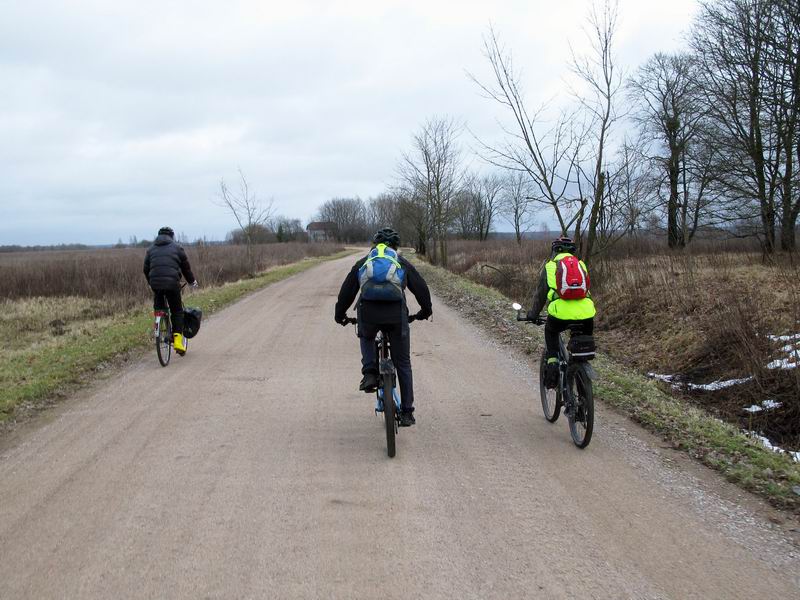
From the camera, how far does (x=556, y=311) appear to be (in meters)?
5.17

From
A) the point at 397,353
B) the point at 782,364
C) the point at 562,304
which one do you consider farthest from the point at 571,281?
the point at 782,364

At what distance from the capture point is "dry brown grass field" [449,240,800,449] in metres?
7.68

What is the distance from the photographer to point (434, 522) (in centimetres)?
362

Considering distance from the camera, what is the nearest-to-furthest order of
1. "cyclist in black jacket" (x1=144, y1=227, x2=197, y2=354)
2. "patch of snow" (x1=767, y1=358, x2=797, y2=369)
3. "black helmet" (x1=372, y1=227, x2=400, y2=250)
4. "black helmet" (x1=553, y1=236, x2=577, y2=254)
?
"black helmet" (x1=372, y1=227, x2=400, y2=250)
"black helmet" (x1=553, y1=236, x2=577, y2=254)
"patch of snow" (x1=767, y1=358, x2=797, y2=369)
"cyclist in black jacket" (x1=144, y1=227, x2=197, y2=354)

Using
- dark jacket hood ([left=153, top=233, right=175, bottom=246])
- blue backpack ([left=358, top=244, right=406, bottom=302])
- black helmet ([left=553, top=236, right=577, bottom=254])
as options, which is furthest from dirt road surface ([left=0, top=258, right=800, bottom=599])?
dark jacket hood ([left=153, top=233, right=175, bottom=246])

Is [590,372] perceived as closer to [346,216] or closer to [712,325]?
[712,325]

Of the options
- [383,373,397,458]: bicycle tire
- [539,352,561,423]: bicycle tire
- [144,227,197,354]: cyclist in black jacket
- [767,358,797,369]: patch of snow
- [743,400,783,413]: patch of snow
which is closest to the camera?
[383,373,397,458]: bicycle tire

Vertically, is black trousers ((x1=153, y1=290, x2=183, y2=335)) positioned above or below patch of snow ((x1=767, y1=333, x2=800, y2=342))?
above

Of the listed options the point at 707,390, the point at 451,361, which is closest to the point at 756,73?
the point at 707,390

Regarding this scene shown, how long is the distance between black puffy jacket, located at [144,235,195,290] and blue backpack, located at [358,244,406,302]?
5.00 meters

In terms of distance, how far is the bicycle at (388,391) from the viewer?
15.3 feet

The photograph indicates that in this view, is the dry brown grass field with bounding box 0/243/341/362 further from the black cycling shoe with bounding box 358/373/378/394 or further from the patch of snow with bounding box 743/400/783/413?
the patch of snow with bounding box 743/400/783/413

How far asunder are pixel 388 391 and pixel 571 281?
183 cm

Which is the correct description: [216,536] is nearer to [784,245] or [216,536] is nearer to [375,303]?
[375,303]
